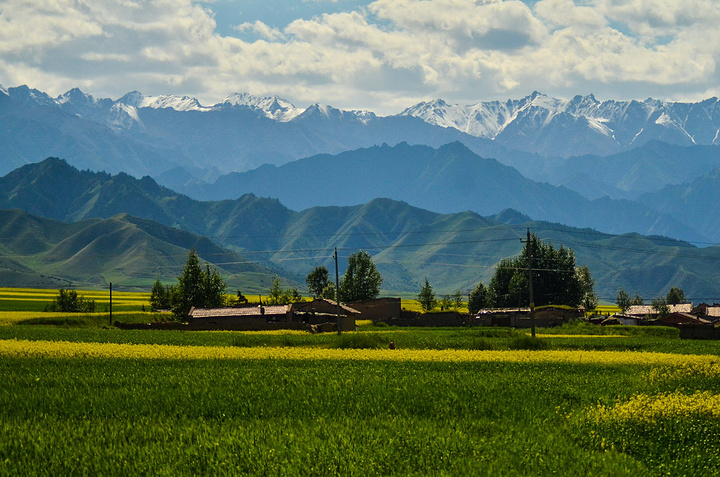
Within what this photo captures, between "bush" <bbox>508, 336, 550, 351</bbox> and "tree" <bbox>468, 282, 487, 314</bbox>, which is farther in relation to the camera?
"tree" <bbox>468, 282, 487, 314</bbox>

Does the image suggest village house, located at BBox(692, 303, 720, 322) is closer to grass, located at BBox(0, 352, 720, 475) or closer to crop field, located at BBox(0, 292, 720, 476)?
crop field, located at BBox(0, 292, 720, 476)

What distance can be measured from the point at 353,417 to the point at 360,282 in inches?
6401

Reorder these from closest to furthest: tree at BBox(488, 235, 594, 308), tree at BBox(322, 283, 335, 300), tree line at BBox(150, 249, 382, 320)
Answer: tree line at BBox(150, 249, 382, 320), tree at BBox(488, 235, 594, 308), tree at BBox(322, 283, 335, 300)

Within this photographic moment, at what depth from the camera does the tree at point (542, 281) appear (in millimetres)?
163125

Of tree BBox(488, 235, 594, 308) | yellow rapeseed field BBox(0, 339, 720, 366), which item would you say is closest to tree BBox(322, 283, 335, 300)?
tree BBox(488, 235, 594, 308)

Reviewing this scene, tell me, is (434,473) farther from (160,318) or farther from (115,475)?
(160,318)

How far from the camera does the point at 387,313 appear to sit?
509 feet

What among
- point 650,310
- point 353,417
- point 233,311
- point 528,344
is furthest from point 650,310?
point 353,417

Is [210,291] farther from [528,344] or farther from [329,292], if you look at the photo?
[528,344]

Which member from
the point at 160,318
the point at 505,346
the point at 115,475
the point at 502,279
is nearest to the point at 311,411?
the point at 115,475

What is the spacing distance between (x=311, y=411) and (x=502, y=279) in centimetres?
16146

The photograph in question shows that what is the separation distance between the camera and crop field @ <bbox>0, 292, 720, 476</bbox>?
70.2 feet

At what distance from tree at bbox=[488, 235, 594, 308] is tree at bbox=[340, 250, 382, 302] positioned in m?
28.0

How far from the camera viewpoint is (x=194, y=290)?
13988 cm
